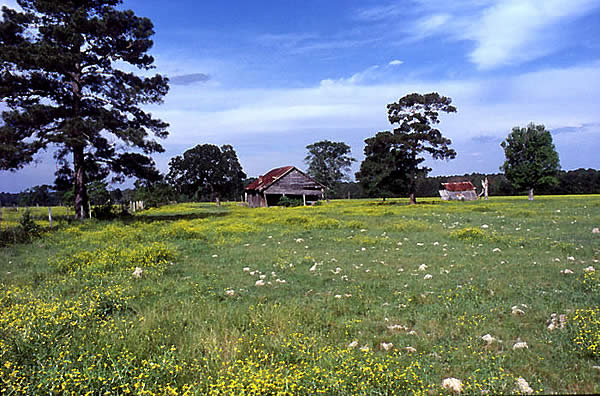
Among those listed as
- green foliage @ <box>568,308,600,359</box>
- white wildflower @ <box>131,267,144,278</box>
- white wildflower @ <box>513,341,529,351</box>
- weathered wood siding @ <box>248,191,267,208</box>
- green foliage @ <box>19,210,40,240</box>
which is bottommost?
white wildflower @ <box>513,341,529,351</box>

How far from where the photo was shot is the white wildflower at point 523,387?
320 cm

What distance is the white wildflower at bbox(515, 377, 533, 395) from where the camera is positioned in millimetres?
3201

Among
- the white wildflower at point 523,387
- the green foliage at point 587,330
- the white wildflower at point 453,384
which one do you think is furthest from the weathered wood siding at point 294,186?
the white wildflower at point 523,387

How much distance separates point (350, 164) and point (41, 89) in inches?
2577

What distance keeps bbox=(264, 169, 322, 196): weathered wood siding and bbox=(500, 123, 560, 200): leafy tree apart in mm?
32263

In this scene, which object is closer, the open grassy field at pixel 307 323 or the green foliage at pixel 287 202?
the open grassy field at pixel 307 323

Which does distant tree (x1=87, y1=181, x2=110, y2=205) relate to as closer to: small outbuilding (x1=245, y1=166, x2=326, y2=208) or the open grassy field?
small outbuilding (x1=245, y1=166, x2=326, y2=208)

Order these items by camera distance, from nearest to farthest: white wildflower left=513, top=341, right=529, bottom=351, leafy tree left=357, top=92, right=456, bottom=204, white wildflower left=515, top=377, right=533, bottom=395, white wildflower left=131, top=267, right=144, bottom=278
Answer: white wildflower left=515, top=377, right=533, bottom=395
white wildflower left=513, top=341, right=529, bottom=351
white wildflower left=131, top=267, right=144, bottom=278
leafy tree left=357, top=92, right=456, bottom=204

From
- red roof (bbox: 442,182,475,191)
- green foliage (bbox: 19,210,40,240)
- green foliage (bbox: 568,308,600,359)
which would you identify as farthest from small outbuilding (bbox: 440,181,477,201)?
green foliage (bbox: 568,308,600,359)

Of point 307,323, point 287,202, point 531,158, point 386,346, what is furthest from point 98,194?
point 531,158

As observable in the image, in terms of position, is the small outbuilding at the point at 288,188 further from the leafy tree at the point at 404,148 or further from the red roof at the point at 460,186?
the red roof at the point at 460,186

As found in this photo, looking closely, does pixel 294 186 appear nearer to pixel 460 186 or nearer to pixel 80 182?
pixel 80 182

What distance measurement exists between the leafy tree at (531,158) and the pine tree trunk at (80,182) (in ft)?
193

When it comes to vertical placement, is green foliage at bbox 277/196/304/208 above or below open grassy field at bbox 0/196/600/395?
above
